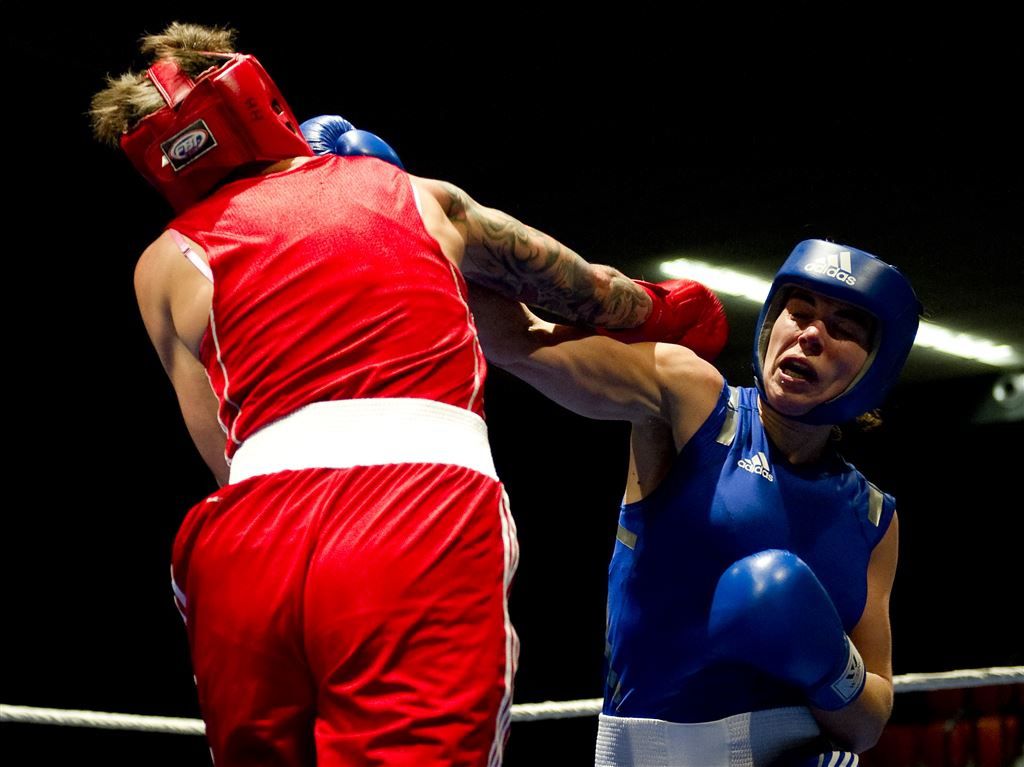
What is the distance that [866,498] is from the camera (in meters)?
2.15

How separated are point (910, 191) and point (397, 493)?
15.3 ft

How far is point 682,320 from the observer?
6.75 feet

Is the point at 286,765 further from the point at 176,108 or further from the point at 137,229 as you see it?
the point at 137,229

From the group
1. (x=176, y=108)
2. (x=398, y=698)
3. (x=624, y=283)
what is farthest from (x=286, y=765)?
(x=624, y=283)

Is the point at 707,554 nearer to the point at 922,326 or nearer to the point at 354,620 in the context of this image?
the point at 354,620

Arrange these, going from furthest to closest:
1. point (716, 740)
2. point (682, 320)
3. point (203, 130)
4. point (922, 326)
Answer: point (922, 326)
point (682, 320)
point (716, 740)
point (203, 130)

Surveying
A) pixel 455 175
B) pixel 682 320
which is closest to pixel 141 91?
pixel 682 320

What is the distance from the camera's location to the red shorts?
1.18 meters

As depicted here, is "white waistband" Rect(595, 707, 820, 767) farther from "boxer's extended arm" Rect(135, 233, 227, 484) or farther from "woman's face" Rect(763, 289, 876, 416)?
"boxer's extended arm" Rect(135, 233, 227, 484)

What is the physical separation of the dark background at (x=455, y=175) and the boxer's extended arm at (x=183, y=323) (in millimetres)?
3005

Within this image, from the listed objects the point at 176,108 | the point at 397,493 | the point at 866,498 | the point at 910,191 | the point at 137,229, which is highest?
the point at 176,108

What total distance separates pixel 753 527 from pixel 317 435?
3.18ft

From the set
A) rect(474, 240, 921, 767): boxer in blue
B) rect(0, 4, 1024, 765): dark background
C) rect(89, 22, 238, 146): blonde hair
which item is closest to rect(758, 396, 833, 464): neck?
rect(474, 240, 921, 767): boxer in blue

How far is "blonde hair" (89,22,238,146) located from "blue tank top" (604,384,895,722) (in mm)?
1012
